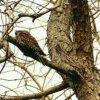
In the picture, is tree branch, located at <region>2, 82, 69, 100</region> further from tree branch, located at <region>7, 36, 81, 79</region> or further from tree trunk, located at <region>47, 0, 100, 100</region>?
tree branch, located at <region>7, 36, 81, 79</region>

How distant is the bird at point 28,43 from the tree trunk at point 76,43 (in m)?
0.44

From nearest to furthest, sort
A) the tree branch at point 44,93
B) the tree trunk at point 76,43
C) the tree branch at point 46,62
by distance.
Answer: the tree branch at point 46,62 < the tree trunk at point 76,43 < the tree branch at point 44,93

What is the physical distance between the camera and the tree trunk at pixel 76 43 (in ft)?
13.2

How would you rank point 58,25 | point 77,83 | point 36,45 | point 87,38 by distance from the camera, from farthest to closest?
point 58,25 < point 87,38 < point 77,83 < point 36,45

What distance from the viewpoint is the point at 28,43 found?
3602 mm

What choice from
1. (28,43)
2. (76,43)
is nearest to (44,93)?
(76,43)

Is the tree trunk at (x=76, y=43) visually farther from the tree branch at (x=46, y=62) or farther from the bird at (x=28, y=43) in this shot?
the bird at (x=28, y=43)

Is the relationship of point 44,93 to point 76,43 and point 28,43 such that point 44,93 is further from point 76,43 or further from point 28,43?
point 28,43

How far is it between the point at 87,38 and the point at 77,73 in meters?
0.56

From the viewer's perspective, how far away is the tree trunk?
402 centimetres

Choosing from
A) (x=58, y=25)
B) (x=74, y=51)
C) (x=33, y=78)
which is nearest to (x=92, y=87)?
(x=74, y=51)

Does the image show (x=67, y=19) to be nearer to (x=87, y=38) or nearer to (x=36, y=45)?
(x=87, y=38)

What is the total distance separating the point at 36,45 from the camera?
3.76 m

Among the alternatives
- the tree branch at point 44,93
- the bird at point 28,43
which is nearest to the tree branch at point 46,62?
the bird at point 28,43
